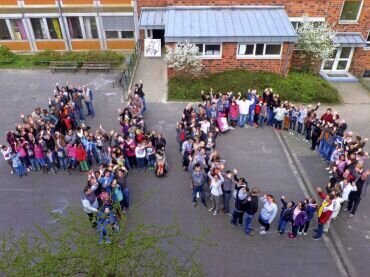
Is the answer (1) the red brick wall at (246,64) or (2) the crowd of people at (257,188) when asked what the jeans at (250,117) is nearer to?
(2) the crowd of people at (257,188)

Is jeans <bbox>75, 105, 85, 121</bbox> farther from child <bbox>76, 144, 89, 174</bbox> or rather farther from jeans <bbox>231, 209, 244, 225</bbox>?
jeans <bbox>231, 209, 244, 225</bbox>

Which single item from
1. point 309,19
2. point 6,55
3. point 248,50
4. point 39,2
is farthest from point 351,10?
point 6,55

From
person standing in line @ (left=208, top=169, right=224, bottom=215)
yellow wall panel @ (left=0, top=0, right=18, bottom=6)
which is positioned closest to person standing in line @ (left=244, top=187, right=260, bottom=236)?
person standing in line @ (left=208, top=169, right=224, bottom=215)

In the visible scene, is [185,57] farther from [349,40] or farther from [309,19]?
[349,40]

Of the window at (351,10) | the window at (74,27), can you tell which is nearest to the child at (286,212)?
the window at (351,10)

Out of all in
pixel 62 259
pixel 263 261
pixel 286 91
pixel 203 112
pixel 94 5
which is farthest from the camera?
pixel 94 5

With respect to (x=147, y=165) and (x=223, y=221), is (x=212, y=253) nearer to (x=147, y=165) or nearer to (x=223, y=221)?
(x=223, y=221)

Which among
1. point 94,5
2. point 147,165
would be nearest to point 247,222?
point 147,165
